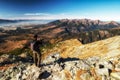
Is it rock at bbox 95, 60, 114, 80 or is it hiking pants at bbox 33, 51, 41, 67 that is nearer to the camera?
rock at bbox 95, 60, 114, 80

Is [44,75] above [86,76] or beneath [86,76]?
beneath

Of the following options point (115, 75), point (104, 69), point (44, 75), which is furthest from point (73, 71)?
point (115, 75)

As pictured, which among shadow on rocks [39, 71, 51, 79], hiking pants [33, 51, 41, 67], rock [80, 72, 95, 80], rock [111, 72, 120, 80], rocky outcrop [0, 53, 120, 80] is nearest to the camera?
rock [111, 72, 120, 80]

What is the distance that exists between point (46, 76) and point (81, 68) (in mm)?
4003

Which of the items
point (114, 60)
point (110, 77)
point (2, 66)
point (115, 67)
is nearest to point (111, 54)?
point (114, 60)

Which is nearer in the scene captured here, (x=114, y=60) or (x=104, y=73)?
(x=104, y=73)

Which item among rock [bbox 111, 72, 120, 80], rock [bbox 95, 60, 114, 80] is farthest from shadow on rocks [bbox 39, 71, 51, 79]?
rock [bbox 111, 72, 120, 80]

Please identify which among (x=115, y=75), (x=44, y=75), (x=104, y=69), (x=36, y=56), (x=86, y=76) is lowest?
(x=44, y=75)

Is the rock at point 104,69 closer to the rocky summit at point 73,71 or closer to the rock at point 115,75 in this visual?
the rocky summit at point 73,71

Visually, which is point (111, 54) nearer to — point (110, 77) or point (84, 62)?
point (84, 62)

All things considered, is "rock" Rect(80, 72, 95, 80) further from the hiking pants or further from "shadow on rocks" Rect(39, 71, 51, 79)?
the hiking pants

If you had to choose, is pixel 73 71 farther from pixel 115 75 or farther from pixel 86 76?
pixel 115 75

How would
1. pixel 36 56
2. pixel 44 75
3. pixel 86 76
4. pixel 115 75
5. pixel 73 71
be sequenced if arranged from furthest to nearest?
pixel 36 56 < pixel 73 71 < pixel 44 75 < pixel 86 76 < pixel 115 75

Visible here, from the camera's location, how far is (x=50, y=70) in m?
22.5
